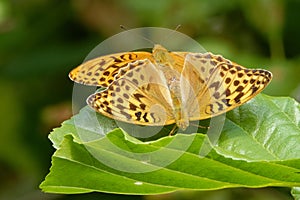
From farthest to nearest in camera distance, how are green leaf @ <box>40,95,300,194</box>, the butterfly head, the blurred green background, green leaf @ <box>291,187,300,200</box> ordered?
the blurred green background
the butterfly head
green leaf @ <box>291,187,300,200</box>
green leaf @ <box>40,95,300,194</box>

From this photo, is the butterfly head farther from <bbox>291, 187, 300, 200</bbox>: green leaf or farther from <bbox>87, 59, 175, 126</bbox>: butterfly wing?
<bbox>291, 187, 300, 200</bbox>: green leaf

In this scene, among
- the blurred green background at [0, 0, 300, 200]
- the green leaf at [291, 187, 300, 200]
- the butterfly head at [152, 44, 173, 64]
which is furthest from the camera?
the blurred green background at [0, 0, 300, 200]

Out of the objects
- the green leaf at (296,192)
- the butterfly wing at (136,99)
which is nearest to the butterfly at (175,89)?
the butterfly wing at (136,99)

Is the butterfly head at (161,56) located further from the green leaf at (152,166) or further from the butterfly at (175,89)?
the green leaf at (152,166)

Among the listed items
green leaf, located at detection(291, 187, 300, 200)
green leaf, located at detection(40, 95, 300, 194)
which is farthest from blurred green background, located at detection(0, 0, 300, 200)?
green leaf, located at detection(40, 95, 300, 194)

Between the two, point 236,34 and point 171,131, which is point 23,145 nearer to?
point 236,34

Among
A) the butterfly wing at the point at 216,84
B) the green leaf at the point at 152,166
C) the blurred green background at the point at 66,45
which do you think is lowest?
the blurred green background at the point at 66,45
